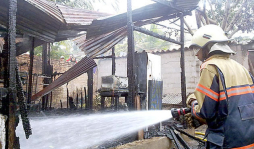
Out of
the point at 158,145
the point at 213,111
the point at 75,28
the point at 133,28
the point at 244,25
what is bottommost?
the point at 158,145

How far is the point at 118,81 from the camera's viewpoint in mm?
5730

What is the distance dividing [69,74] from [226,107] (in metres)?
4.65

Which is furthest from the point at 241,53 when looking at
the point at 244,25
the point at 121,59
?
the point at 121,59

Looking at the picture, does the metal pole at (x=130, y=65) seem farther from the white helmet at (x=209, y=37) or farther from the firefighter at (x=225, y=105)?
the firefighter at (x=225, y=105)

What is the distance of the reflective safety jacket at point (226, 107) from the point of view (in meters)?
2.06

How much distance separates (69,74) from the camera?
19.0 feet

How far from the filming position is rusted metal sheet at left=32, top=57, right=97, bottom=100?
5.69 metres

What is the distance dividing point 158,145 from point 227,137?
8.72 ft

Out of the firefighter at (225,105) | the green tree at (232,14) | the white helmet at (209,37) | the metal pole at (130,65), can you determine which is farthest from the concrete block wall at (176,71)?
the firefighter at (225,105)

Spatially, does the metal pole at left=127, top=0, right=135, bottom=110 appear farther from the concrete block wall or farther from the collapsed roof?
the concrete block wall

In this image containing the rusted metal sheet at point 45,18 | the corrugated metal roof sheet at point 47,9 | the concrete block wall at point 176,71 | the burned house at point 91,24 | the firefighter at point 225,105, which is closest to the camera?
the firefighter at point 225,105

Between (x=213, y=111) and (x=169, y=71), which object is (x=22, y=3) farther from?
(x=169, y=71)

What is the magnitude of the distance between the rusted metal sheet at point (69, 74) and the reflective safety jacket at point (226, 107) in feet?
13.7

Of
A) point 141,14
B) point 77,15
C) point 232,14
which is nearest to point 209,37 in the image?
point 141,14
